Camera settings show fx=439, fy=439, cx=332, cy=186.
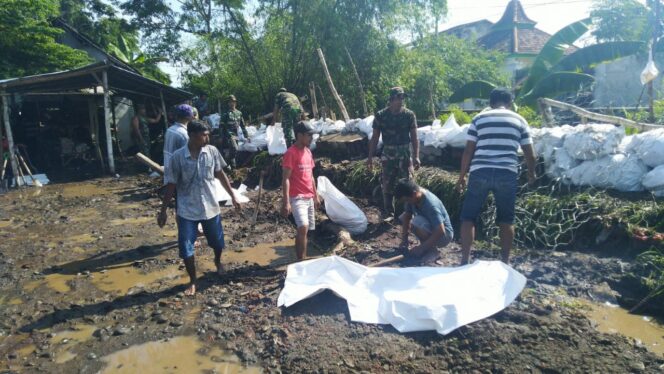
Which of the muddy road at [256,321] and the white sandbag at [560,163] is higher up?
the white sandbag at [560,163]

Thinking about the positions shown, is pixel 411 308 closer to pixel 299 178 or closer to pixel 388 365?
pixel 388 365

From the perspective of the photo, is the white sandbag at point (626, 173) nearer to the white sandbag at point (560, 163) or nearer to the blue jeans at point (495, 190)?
the white sandbag at point (560, 163)

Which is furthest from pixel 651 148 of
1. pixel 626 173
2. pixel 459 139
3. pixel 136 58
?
pixel 136 58

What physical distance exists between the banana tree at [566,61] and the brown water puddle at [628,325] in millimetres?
7217

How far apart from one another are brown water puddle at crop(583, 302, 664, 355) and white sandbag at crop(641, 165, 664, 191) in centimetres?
181

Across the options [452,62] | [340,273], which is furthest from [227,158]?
[452,62]

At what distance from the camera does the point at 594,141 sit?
5.11 meters

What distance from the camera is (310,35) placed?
13.4 metres

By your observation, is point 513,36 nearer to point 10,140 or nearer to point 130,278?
point 10,140

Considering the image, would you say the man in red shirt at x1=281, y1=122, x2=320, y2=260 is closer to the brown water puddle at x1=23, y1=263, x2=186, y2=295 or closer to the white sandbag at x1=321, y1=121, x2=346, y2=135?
the brown water puddle at x1=23, y1=263, x2=186, y2=295

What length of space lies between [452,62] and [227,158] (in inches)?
486

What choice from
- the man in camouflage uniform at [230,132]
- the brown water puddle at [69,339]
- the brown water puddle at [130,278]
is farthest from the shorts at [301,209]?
the man in camouflage uniform at [230,132]

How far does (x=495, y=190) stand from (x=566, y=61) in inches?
329

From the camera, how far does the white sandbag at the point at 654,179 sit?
4.60 meters
